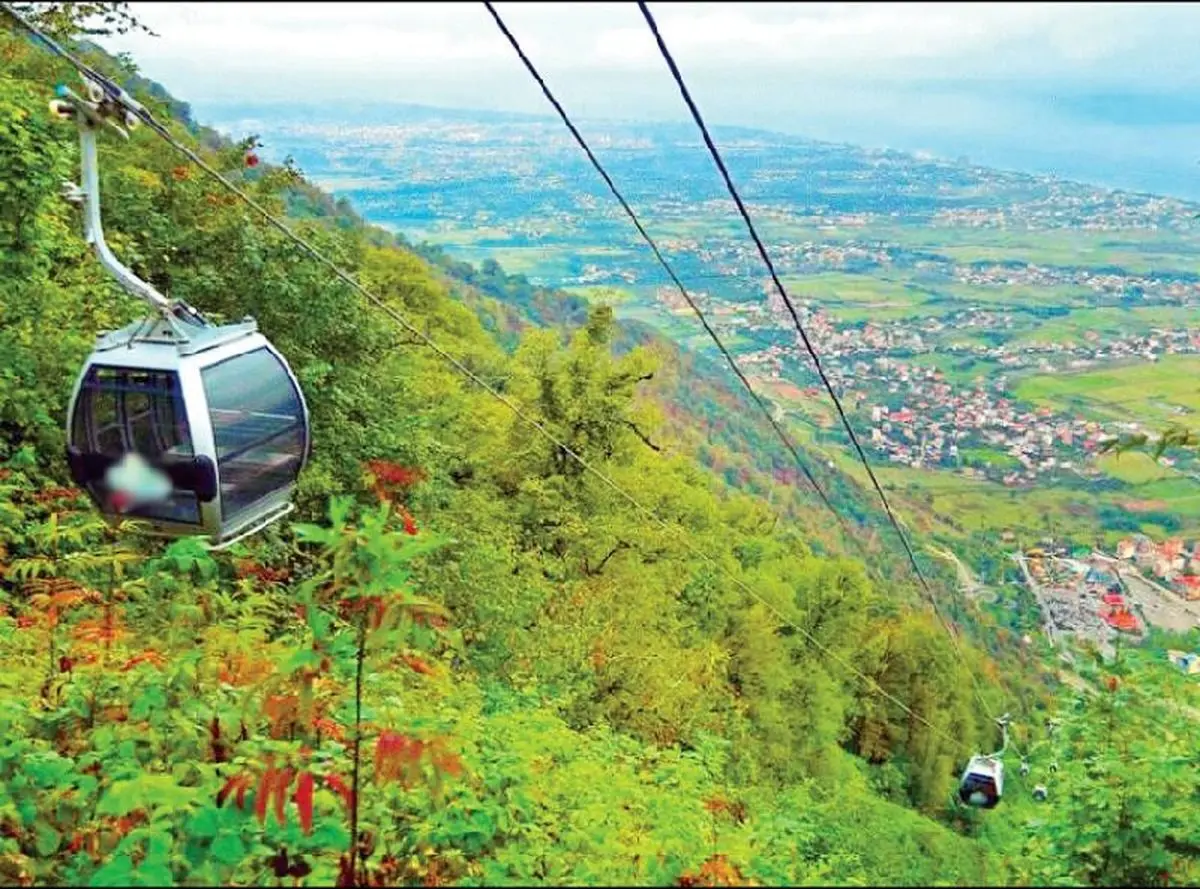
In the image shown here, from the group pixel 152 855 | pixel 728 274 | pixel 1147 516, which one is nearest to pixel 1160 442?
pixel 152 855

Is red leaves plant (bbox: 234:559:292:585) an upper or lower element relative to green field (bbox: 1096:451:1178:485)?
upper

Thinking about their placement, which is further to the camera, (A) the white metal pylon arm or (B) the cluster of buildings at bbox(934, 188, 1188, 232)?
(B) the cluster of buildings at bbox(934, 188, 1188, 232)

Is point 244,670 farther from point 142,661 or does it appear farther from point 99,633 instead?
point 99,633

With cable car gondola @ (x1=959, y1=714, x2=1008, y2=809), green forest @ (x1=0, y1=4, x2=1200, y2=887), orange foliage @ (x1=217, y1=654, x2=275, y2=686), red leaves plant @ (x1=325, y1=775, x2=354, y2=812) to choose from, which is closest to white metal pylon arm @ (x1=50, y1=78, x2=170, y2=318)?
green forest @ (x1=0, y1=4, x2=1200, y2=887)

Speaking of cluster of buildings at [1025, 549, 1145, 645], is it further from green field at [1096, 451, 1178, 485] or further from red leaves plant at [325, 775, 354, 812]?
red leaves plant at [325, 775, 354, 812]

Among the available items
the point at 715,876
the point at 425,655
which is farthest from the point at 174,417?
the point at 715,876

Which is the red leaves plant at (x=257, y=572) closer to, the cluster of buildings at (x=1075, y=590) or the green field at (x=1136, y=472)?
the cluster of buildings at (x=1075, y=590)

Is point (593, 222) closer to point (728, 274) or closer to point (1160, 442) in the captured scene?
point (728, 274)
